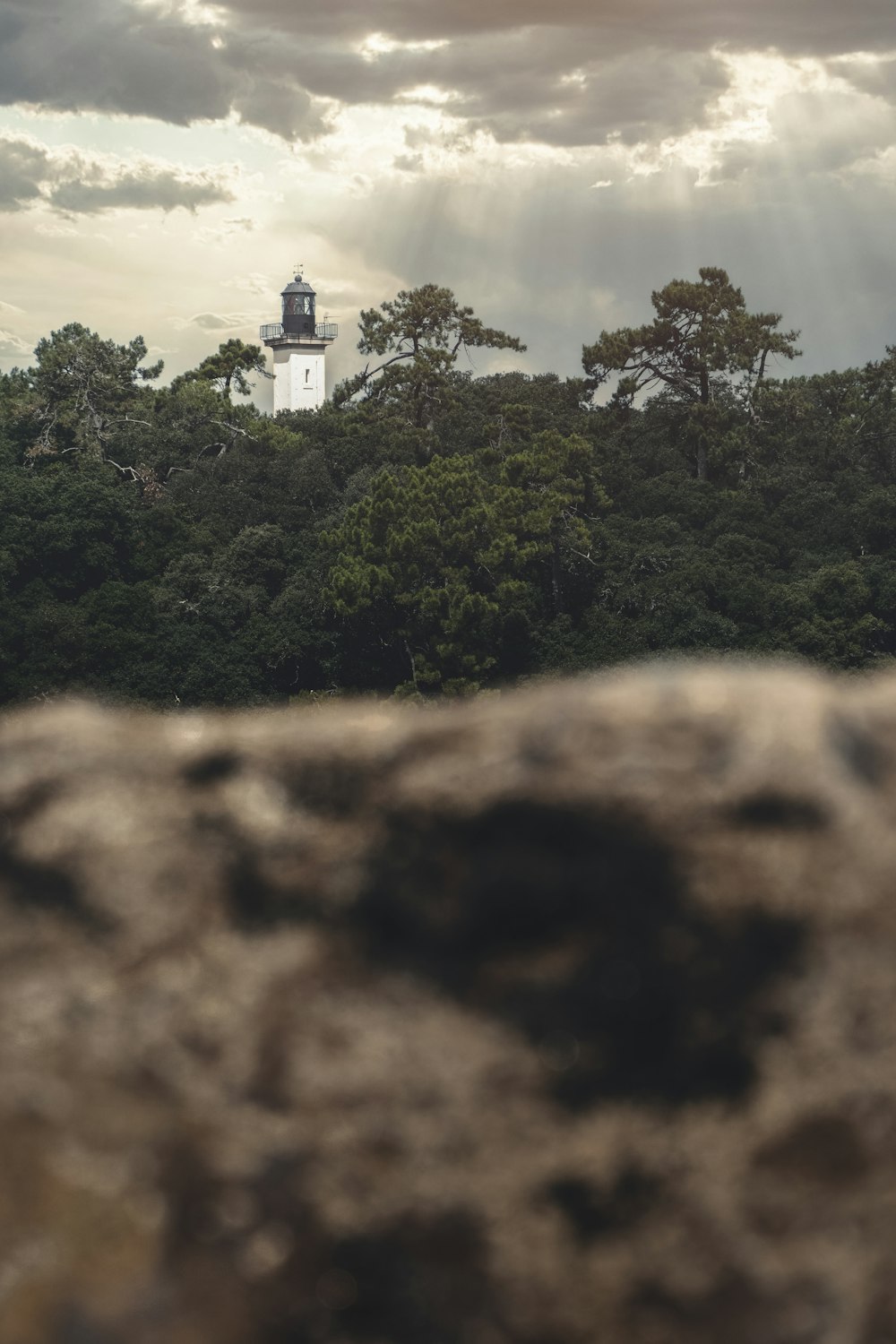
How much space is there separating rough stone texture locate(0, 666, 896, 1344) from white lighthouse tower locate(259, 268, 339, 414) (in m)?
67.7

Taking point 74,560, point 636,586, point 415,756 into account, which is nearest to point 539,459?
point 636,586

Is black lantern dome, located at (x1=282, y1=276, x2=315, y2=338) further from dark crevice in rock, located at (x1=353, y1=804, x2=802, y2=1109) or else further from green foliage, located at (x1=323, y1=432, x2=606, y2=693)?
dark crevice in rock, located at (x1=353, y1=804, x2=802, y2=1109)

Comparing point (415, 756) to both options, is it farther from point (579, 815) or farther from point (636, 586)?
point (636, 586)

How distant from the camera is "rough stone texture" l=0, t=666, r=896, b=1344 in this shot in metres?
2.07

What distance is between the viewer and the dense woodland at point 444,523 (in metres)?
38.0

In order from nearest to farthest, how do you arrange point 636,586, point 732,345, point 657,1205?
point 657,1205, point 636,586, point 732,345

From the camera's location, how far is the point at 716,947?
212 centimetres

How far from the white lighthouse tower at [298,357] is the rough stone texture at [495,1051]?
67.7m

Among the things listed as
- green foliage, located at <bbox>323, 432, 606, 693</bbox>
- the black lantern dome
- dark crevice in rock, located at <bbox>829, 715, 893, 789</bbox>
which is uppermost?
the black lantern dome

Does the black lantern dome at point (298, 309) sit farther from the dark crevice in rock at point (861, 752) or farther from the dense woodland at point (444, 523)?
the dark crevice in rock at point (861, 752)

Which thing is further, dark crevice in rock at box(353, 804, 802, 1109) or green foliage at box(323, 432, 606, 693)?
green foliage at box(323, 432, 606, 693)

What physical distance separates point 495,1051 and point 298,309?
71.9m

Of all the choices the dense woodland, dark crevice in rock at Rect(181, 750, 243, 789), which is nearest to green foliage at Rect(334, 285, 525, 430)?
the dense woodland

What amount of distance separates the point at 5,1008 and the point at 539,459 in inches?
1547
